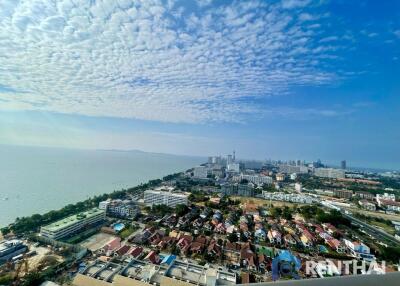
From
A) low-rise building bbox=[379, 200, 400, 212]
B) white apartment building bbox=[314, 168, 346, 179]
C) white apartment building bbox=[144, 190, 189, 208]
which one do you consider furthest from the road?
white apartment building bbox=[314, 168, 346, 179]

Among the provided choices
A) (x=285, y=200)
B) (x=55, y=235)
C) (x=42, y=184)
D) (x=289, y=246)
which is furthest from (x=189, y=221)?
(x=42, y=184)

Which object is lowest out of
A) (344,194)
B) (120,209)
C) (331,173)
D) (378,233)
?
(378,233)

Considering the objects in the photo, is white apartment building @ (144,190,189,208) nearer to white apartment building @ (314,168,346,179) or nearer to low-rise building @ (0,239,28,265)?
low-rise building @ (0,239,28,265)

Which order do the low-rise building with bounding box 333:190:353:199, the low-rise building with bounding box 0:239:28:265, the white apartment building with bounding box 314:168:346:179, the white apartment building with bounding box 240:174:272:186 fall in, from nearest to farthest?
the low-rise building with bounding box 0:239:28:265 → the low-rise building with bounding box 333:190:353:199 → the white apartment building with bounding box 240:174:272:186 → the white apartment building with bounding box 314:168:346:179

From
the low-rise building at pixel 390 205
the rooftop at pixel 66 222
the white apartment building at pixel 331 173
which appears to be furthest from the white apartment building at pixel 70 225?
the white apartment building at pixel 331 173

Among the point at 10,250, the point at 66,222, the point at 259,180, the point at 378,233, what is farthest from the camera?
the point at 259,180

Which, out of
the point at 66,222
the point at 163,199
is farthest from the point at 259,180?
the point at 66,222

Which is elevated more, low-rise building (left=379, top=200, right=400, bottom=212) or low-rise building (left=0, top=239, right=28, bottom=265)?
low-rise building (left=379, top=200, right=400, bottom=212)

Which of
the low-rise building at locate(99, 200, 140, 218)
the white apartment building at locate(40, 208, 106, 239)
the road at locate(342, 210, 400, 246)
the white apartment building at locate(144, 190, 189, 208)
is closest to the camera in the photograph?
the white apartment building at locate(40, 208, 106, 239)

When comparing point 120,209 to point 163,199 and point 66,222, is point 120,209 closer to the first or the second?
point 66,222
